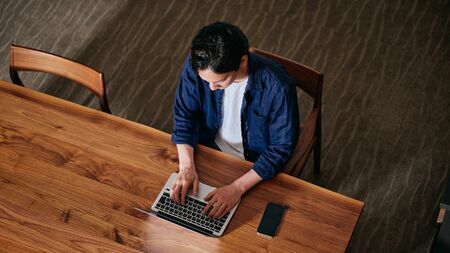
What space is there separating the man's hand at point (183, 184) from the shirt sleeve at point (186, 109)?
124 mm

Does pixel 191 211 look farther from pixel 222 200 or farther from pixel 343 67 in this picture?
pixel 343 67

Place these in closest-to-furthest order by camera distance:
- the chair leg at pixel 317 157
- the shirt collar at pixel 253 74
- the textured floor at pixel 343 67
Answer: the shirt collar at pixel 253 74 → the chair leg at pixel 317 157 → the textured floor at pixel 343 67

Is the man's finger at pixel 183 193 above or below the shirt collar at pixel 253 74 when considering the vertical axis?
below

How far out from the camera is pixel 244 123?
2121mm

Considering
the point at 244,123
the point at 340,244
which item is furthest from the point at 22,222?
the point at 340,244

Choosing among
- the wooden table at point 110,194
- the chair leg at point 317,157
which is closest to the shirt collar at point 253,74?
the wooden table at point 110,194

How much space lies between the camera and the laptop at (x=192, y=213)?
1.85 m

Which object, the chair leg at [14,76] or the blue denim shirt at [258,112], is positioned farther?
the chair leg at [14,76]

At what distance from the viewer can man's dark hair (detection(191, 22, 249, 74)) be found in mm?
1706

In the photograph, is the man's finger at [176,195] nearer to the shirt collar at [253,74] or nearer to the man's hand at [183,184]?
the man's hand at [183,184]

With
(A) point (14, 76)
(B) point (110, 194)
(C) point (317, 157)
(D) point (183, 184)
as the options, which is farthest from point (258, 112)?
(A) point (14, 76)

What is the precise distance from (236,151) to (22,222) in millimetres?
845

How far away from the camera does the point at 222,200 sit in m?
1.89

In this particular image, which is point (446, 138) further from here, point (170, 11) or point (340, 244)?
point (170, 11)
